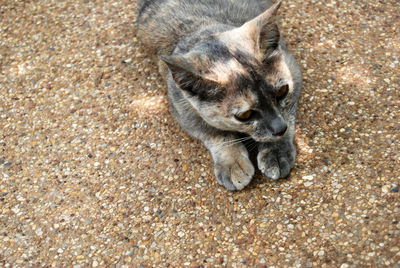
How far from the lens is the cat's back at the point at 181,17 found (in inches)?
162

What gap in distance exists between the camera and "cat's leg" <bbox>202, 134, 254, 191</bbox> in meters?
3.48

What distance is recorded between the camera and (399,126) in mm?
3633

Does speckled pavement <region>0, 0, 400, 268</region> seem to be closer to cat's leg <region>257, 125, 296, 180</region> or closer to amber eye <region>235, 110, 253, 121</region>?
cat's leg <region>257, 125, 296, 180</region>

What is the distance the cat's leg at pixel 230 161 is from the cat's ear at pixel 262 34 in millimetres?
749

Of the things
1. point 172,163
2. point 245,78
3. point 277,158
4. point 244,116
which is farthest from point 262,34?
point 172,163

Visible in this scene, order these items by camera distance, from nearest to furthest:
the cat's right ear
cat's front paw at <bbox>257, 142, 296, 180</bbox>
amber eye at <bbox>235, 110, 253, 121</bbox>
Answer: the cat's right ear
amber eye at <bbox>235, 110, 253, 121</bbox>
cat's front paw at <bbox>257, 142, 296, 180</bbox>

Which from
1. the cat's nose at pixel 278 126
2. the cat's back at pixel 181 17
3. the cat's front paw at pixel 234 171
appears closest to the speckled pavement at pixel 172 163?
the cat's front paw at pixel 234 171

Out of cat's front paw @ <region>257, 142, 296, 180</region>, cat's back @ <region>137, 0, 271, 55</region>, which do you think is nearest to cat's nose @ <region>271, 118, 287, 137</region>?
cat's front paw @ <region>257, 142, 296, 180</region>

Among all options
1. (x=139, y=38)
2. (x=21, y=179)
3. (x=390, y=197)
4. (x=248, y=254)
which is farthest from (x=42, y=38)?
(x=390, y=197)

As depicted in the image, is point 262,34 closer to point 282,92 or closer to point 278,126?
point 282,92

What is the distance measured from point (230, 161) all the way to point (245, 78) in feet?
2.48

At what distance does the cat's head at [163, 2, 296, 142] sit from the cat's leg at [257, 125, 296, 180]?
12.5 inches

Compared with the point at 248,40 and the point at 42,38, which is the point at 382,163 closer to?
the point at 248,40

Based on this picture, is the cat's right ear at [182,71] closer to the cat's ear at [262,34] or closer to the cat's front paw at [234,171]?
the cat's ear at [262,34]
